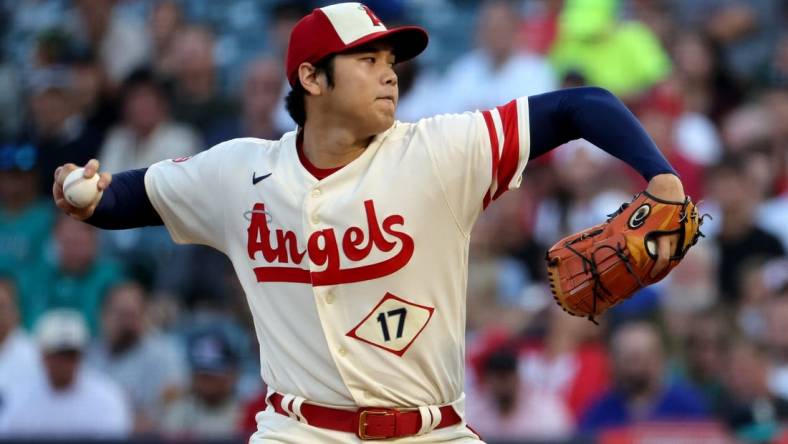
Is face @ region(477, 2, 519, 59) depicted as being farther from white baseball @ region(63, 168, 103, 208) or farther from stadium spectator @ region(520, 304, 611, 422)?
white baseball @ region(63, 168, 103, 208)

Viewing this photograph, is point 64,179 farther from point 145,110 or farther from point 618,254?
point 145,110

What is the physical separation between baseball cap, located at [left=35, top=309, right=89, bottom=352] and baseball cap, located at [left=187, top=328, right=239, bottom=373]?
0.70 metres

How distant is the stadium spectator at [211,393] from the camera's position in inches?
301

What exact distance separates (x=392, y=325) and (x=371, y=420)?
28 centimetres

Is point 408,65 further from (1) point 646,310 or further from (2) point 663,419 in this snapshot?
(2) point 663,419

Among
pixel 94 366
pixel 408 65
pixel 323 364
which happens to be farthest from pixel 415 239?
pixel 408 65

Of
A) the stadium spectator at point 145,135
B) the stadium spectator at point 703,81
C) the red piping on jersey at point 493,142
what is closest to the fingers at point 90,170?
the red piping on jersey at point 493,142

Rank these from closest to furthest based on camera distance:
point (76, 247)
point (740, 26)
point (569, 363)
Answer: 1. point (569, 363)
2. point (76, 247)
3. point (740, 26)

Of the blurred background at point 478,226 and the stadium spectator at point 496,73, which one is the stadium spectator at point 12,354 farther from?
the stadium spectator at point 496,73

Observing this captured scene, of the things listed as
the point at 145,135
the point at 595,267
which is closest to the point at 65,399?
the point at 145,135

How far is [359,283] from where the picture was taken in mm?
4016

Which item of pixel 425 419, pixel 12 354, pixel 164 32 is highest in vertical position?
pixel 164 32

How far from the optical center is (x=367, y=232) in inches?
158

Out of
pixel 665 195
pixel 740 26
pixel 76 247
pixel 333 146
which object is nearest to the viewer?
pixel 665 195
